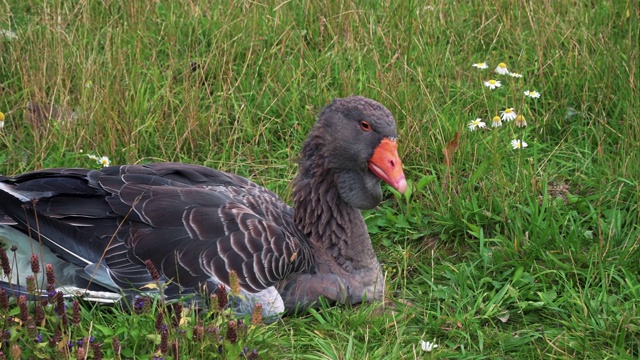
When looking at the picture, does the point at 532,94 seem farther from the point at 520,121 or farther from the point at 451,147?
the point at 451,147

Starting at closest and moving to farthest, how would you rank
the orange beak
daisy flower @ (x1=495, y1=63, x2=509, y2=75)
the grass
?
the grass, the orange beak, daisy flower @ (x1=495, y1=63, x2=509, y2=75)

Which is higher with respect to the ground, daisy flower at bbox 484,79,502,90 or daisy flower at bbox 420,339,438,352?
daisy flower at bbox 484,79,502,90

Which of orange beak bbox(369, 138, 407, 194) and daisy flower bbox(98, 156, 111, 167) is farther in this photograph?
daisy flower bbox(98, 156, 111, 167)

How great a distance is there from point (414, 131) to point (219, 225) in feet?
5.58

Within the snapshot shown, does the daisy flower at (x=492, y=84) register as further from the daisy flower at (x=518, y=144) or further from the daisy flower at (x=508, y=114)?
the daisy flower at (x=518, y=144)

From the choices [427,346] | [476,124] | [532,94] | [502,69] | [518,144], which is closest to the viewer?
[427,346]

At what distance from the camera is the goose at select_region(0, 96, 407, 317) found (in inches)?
174

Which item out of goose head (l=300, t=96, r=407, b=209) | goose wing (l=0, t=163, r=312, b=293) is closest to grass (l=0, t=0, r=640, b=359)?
goose wing (l=0, t=163, r=312, b=293)

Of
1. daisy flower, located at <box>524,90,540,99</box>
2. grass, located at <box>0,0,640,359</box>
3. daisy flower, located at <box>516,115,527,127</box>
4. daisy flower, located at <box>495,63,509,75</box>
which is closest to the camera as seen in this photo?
grass, located at <box>0,0,640,359</box>

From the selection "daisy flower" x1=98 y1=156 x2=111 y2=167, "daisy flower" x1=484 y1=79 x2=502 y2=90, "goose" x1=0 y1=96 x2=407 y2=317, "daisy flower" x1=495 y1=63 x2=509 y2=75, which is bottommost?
"daisy flower" x1=98 y1=156 x2=111 y2=167

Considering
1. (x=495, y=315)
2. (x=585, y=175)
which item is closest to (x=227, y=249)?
(x=495, y=315)

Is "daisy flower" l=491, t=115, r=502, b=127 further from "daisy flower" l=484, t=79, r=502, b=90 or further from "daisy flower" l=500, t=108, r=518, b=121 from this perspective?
"daisy flower" l=484, t=79, r=502, b=90

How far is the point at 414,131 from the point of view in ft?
18.9

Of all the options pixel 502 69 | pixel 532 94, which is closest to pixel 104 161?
pixel 502 69
